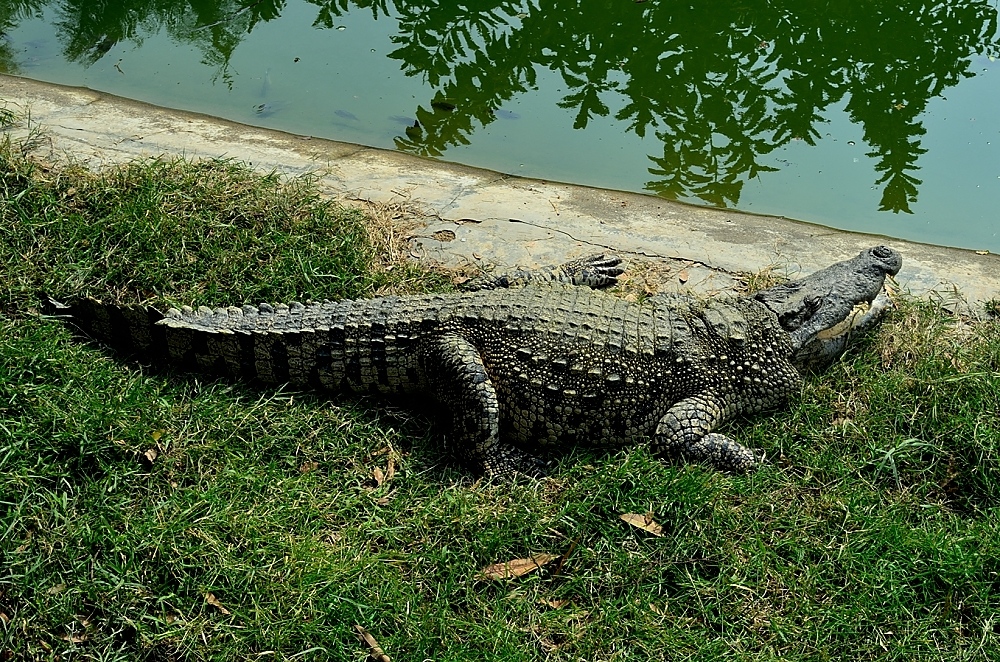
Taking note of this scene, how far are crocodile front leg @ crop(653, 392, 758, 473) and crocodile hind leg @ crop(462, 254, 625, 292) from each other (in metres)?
1.28

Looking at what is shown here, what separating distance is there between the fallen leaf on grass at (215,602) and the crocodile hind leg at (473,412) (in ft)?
4.07

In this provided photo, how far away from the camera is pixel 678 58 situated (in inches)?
328

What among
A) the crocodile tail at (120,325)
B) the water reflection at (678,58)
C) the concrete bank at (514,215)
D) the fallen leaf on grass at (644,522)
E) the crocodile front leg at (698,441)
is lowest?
the fallen leaf on grass at (644,522)

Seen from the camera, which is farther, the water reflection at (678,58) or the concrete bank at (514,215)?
the water reflection at (678,58)

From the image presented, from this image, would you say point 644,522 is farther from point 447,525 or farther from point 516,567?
point 447,525

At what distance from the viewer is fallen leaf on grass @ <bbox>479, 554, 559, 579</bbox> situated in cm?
361

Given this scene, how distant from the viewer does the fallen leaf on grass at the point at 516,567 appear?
3.61m

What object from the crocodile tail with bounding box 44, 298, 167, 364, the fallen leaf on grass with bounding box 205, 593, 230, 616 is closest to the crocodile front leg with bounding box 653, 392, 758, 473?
the fallen leaf on grass with bounding box 205, 593, 230, 616

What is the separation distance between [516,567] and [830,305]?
6.90 feet

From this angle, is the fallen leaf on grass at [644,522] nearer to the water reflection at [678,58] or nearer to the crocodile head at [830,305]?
the crocodile head at [830,305]

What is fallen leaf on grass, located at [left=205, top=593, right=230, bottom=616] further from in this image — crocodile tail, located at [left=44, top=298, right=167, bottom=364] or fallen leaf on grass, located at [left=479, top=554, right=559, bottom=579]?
crocodile tail, located at [left=44, top=298, right=167, bottom=364]

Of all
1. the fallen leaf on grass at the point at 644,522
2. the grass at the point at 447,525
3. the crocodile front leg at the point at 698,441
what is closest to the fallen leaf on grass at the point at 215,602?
the grass at the point at 447,525

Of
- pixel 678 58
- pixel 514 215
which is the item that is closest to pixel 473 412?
pixel 514 215

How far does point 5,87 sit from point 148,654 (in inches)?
→ 247
